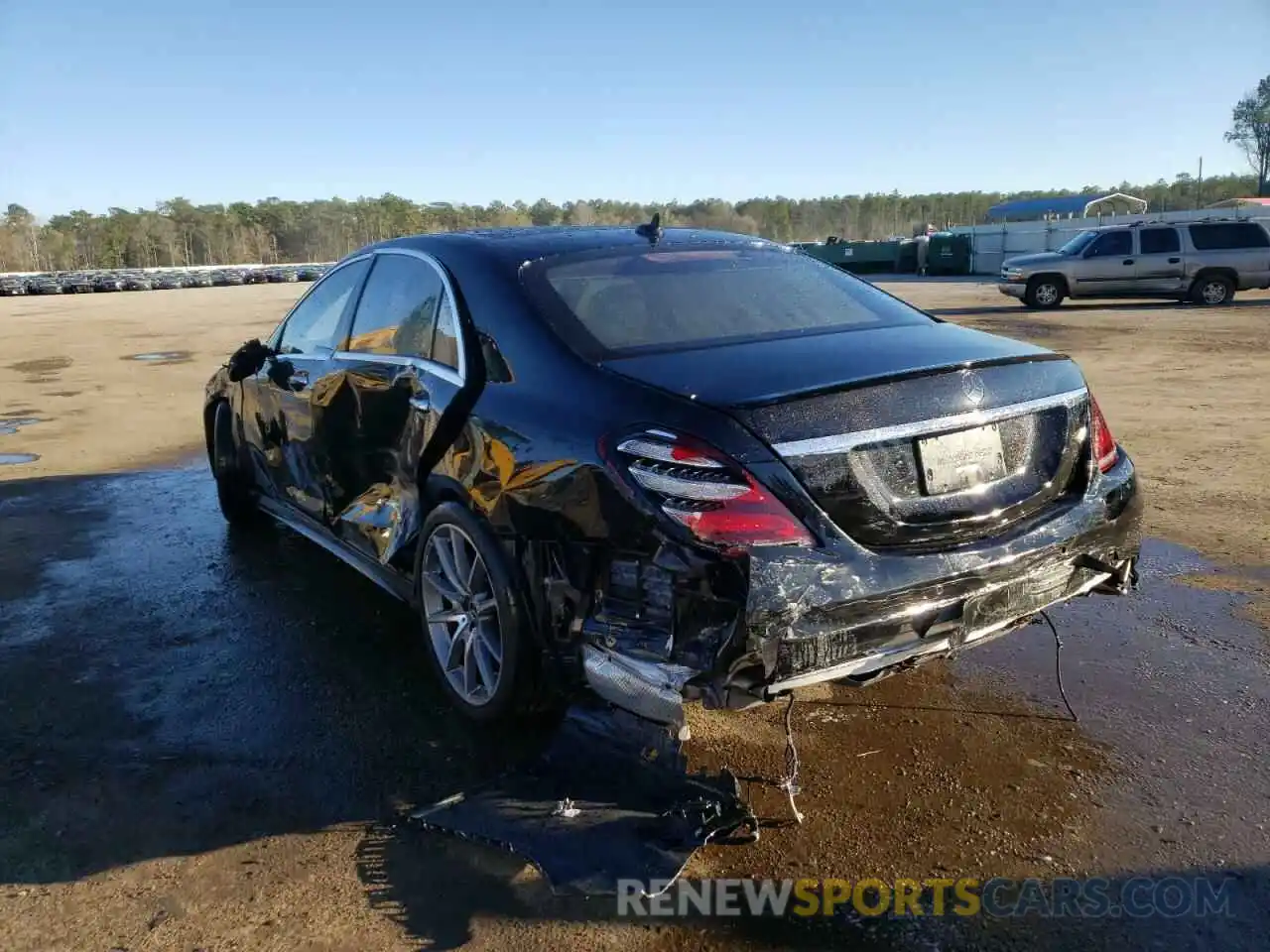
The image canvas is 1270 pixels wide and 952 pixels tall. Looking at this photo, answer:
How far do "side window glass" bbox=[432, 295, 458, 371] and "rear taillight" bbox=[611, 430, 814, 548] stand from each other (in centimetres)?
122

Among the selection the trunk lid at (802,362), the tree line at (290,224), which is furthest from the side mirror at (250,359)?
the tree line at (290,224)

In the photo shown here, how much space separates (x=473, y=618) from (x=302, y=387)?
6.15ft

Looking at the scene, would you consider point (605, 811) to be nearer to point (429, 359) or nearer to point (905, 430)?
point (905, 430)

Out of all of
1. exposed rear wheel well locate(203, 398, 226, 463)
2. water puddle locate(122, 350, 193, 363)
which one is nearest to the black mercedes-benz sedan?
exposed rear wheel well locate(203, 398, 226, 463)

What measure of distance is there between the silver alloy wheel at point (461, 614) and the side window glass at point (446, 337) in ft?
2.01

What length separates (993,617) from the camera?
2.85m

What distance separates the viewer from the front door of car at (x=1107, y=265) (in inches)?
800

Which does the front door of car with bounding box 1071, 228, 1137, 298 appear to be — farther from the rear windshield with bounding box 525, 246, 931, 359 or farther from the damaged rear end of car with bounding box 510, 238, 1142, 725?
the damaged rear end of car with bounding box 510, 238, 1142, 725

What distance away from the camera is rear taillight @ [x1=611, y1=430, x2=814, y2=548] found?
2.53 meters

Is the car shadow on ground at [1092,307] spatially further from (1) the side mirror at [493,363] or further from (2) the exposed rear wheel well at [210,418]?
(1) the side mirror at [493,363]

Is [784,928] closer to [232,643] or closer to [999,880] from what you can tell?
[999,880]

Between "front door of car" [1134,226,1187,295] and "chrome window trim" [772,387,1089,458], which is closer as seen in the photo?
"chrome window trim" [772,387,1089,458]

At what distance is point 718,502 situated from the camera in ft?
8.34

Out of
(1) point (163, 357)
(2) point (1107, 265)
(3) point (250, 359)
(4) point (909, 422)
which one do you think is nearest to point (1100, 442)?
(4) point (909, 422)
